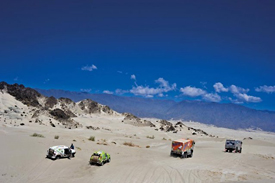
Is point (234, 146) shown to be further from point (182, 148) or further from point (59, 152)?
point (59, 152)

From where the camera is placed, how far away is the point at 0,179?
13602 millimetres

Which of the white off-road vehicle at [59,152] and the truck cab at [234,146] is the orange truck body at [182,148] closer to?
the truck cab at [234,146]

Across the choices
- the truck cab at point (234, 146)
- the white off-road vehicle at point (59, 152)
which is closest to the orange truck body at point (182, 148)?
the truck cab at point (234, 146)

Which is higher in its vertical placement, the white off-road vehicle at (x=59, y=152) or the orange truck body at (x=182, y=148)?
the orange truck body at (x=182, y=148)

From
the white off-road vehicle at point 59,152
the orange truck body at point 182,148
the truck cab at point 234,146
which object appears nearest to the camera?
the white off-road vehicle at point 59,152

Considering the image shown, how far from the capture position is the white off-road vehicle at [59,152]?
18375 mm

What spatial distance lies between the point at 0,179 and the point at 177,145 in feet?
55.6

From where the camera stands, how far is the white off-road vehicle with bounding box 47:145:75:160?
60.3ft

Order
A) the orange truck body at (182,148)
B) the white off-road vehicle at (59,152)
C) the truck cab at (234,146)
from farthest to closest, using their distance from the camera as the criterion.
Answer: the truck cab at (234,146)
the orange truck body at (182,148)
the white off-road vehicle at (59,152)

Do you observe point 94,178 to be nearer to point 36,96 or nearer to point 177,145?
point 177,145

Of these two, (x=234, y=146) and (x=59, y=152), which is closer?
(x=59, y=152)

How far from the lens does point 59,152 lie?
18828mm

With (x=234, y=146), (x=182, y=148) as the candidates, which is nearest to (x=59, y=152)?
(x=182, y=148)

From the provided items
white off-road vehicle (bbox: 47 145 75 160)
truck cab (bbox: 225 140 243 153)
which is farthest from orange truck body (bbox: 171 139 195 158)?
white off-road vehicle (bbox: 47 145 75 160)
